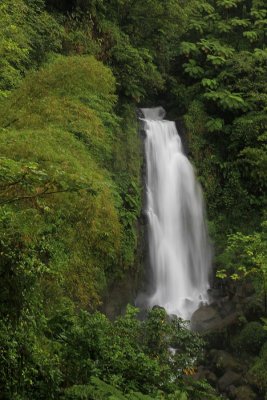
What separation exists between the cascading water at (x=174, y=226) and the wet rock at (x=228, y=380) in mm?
3121

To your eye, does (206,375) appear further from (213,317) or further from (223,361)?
(213,317)

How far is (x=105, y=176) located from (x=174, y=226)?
6677mm

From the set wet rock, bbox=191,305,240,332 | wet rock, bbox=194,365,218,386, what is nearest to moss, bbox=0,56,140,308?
wet rock, bbox=194,365,218,386

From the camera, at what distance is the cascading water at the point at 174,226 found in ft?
45.9

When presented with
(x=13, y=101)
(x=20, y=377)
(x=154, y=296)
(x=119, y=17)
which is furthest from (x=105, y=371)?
(x=119, y=17)

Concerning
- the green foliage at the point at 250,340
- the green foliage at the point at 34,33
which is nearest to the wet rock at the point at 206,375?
the green foliage at the point at 250,340

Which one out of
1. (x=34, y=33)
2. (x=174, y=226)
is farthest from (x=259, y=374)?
(x=34, y=33)

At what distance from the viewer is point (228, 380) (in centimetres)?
984

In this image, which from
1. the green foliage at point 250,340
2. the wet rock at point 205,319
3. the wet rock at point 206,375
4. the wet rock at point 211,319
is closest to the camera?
the wet rock at point 206,375

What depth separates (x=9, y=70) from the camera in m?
8.87

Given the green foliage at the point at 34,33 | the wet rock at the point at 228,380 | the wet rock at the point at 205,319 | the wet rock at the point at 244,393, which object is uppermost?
the green foliage at the point at 34,33

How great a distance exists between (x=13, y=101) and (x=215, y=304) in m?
8.99

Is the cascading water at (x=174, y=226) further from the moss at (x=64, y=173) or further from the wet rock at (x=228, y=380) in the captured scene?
the moss at (x=64, y=173)

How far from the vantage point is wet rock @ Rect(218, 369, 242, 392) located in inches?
383
